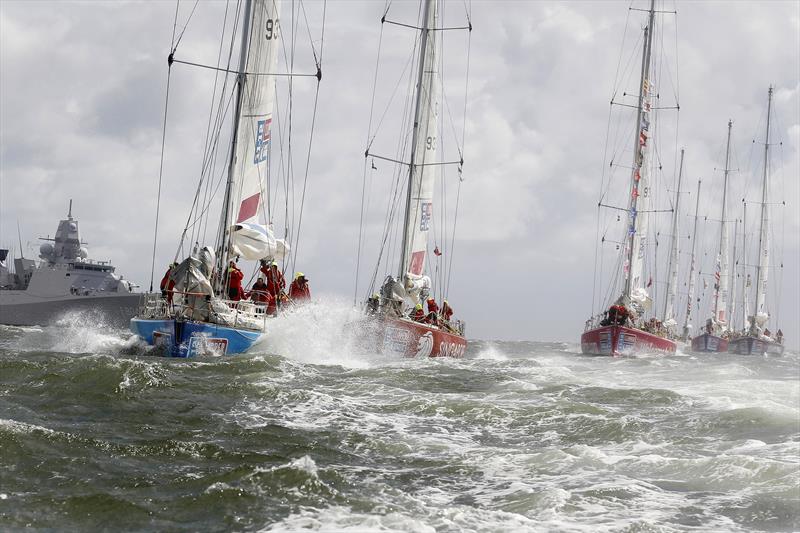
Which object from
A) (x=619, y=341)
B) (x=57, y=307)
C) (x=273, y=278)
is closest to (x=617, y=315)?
(x=619, y=341)

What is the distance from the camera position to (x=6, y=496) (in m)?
7.01

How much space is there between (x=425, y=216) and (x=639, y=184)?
16.9 metres

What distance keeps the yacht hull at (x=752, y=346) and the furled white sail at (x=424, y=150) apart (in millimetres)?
43707

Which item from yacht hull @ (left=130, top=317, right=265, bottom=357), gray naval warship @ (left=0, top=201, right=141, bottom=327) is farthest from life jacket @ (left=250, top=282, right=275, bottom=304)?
gray naval warship @ (left=0, top=201, right=141, bottom=327)

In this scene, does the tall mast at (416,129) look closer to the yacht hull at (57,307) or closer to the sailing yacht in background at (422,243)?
the sailing yacht in background at (422,243)

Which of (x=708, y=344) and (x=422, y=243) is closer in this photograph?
(x=422, y=243)

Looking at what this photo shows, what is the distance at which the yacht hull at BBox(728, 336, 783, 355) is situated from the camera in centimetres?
6706

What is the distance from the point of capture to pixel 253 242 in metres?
22.7

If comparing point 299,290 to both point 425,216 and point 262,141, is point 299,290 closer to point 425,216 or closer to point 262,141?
point 262,141

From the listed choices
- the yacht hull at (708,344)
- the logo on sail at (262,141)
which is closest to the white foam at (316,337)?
the logo on sail at (262,141)

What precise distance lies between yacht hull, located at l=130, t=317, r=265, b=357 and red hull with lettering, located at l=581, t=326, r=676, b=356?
2283 cm

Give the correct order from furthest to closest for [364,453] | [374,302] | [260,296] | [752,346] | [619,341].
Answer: [752,346]
[619,341]
[374,302]
[260,296]
[364,453]

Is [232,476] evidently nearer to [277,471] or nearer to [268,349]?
[277,471]

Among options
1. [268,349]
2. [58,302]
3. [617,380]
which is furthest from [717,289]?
[268,349]
